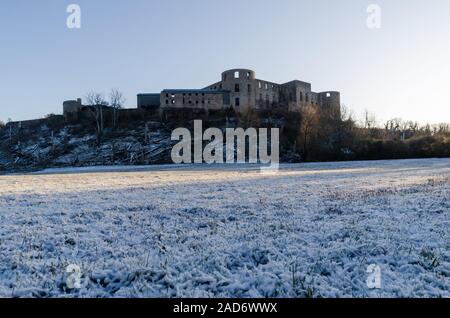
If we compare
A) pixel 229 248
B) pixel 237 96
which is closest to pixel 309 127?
pixel 237 96

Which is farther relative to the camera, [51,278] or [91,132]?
[91,132]

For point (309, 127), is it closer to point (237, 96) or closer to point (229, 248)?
point (237, 96)

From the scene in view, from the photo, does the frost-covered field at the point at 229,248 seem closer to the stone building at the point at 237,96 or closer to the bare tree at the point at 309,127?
the bare tree at the point at 309,127

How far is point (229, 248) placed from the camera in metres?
8.78

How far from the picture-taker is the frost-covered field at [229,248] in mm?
6707

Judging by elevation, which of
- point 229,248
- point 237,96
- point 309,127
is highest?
point 237,96

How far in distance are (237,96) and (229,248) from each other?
101948 millimetres

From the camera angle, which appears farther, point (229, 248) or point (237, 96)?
point (237, 96)

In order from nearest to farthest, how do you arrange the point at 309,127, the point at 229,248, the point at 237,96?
the point at 229,248 → the point at 309,127 → the point at 237,96

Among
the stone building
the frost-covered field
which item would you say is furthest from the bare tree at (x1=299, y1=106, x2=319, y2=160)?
the frost-covered field
